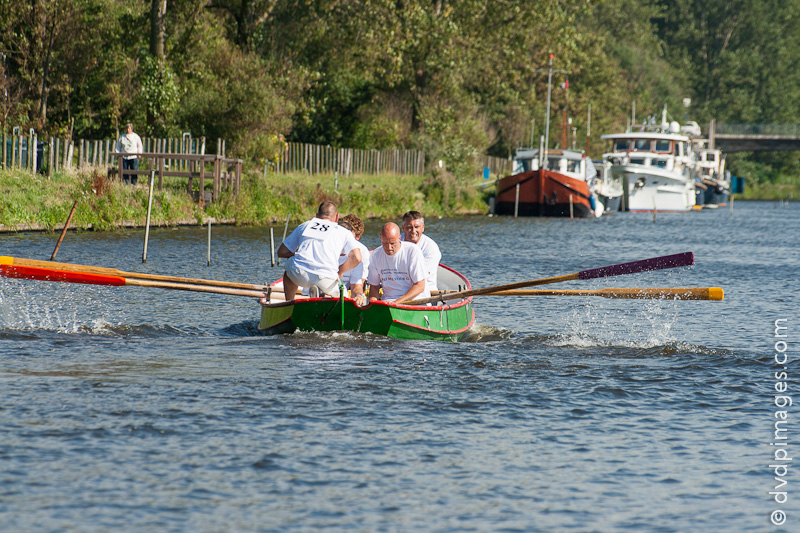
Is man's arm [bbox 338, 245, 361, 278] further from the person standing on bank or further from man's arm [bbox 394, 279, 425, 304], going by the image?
the person standing on bank

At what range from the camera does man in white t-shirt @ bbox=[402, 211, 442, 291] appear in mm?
12906

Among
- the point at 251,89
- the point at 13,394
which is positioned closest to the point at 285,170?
the point at 251,89

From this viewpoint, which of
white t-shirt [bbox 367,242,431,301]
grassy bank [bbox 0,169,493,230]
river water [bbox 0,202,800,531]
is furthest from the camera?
grassy bank [bbox 0,169,493,230]

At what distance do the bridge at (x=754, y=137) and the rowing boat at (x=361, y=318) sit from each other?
262 ft

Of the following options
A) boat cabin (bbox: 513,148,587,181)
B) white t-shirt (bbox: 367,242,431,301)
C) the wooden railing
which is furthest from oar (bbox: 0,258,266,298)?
boat cabin (bbox: 513,148,587,181)

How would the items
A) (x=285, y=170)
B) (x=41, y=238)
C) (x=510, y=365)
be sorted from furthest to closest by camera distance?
(x=285, y=170) → (x=41, y=238) → (x=510, y=365)

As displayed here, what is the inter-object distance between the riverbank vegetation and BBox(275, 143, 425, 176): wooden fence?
1158mm

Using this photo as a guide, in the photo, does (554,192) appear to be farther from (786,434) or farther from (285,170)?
(786,434)

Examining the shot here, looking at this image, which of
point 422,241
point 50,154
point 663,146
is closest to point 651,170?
point 663,146

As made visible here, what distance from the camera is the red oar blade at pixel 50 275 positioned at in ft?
40.4

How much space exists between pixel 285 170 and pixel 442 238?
10.8m

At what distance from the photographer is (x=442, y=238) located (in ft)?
107

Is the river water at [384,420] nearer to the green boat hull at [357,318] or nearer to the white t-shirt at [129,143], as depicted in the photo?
the green boat hull at [357,318]

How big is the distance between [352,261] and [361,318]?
0.73 metres
